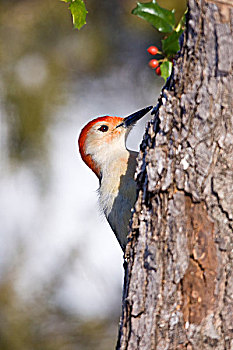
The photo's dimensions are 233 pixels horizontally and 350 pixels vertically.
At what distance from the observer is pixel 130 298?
2832mm

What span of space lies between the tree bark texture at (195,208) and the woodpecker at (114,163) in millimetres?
1378

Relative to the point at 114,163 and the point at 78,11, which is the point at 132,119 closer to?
the point at 114,163

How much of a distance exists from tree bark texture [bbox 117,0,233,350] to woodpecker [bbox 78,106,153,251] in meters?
1.38

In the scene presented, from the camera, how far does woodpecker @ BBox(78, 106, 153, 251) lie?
4277mm

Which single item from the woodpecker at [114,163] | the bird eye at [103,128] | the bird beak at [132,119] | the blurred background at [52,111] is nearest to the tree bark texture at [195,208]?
the woodpecker at [114,163]

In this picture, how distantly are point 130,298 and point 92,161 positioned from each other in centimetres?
222

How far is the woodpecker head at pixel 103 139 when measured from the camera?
4742 millimetres

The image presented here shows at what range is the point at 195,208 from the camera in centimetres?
272

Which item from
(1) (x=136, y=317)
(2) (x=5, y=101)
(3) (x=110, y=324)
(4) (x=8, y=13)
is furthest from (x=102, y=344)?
(1) (x=136, y=317)

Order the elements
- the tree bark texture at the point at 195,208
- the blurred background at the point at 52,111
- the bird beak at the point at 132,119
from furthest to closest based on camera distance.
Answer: the blurred background at the point at 52,111 → the bird beak at the point at 132,119 → the tree bark texture at the point at 195,208

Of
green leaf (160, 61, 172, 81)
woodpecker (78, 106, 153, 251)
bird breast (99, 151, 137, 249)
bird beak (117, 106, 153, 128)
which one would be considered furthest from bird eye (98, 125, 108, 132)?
green leaf (160, 61, 172, 81)

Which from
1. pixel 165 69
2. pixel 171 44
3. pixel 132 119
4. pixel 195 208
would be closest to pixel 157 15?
pixel 171 44

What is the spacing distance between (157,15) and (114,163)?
1.25 meters

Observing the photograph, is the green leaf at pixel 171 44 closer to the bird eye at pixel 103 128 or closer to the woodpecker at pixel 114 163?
the woodpecker at pixel 114 163
